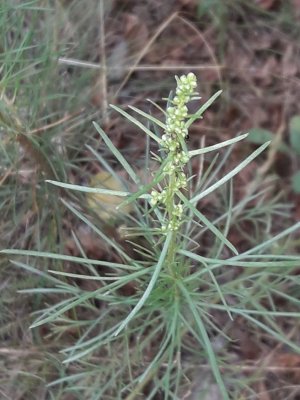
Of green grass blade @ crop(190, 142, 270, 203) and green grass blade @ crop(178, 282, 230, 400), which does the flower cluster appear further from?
green grass blade @ crop(178, 282, 230, 400)

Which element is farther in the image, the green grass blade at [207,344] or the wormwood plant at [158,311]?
the wormwood plant at [158,311]

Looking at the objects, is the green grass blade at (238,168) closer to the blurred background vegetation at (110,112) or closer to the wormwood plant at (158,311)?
the wormwood plant at (158,311)

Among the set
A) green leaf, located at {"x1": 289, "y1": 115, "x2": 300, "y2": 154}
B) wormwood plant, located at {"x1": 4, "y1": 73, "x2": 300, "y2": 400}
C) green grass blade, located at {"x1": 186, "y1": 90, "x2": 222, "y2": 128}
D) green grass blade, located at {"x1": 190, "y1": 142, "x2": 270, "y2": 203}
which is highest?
green grass blade, located at {"x1": 186, "y1": 90, "x2": 222, "y2": 128}

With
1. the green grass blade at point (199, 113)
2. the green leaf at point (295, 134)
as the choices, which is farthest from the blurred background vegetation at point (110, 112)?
the green grass blade at point (199, 113)

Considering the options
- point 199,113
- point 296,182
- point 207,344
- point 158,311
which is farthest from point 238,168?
point 296,182

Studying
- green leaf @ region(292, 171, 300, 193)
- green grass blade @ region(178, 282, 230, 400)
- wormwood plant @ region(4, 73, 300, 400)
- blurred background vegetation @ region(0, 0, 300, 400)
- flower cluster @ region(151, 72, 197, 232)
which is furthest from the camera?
green leaf @ region(292, 171, 300, 193)

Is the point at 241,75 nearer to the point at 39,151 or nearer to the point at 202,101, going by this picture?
the point at 202,101

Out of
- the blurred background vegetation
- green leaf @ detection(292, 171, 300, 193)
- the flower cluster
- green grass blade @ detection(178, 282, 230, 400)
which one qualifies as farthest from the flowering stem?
green leaf @ detection(292, 171, 300, 193)

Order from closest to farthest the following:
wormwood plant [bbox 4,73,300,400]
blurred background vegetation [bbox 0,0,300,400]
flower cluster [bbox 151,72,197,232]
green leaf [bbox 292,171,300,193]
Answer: flower cluster [bbox 151,72,197,232] < wormwood plant [bbox 4,73,300,400] < blurred background vegetation [bbox 0,0,300,400] < green leaf [bbox 292,171,300,193]
